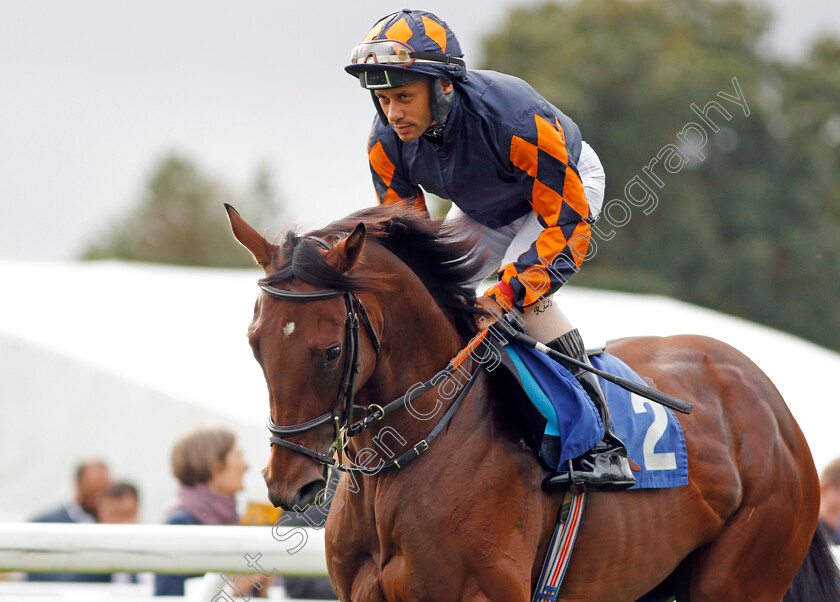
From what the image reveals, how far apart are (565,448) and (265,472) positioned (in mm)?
968

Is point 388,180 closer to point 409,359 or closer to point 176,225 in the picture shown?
point 409,359

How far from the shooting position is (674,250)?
2519 centimetres

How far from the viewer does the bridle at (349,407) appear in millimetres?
2607

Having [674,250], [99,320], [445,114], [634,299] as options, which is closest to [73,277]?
[99,320]

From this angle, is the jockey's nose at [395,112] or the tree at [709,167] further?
the tree at [709,167]

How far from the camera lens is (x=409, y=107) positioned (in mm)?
3148

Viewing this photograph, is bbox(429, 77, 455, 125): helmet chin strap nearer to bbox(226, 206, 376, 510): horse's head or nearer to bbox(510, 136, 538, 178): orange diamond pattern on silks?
bbox(510, 136, 538, 178): orange diamond pattern on silks

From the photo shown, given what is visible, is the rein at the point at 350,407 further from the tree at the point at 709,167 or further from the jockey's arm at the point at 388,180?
the tree at the point at 709,167

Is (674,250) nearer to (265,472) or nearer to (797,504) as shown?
(797,504)

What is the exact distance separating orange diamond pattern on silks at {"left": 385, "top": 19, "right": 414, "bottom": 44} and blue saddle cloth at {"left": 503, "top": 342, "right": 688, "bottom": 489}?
1.05m

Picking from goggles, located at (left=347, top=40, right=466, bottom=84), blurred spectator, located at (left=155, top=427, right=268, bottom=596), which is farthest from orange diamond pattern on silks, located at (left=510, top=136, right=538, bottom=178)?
blurred spectator, located at (left=155, top=427, right=268, bottom=596)

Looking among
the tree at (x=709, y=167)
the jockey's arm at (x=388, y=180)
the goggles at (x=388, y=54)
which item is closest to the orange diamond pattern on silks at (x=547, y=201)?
the jockey's arm at (x=388, y=180)

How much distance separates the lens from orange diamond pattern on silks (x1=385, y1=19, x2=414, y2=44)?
10.1 ft

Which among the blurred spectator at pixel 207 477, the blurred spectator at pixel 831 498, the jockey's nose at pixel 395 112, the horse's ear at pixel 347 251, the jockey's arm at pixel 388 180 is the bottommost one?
the blurred spectator at pixel 831 498
